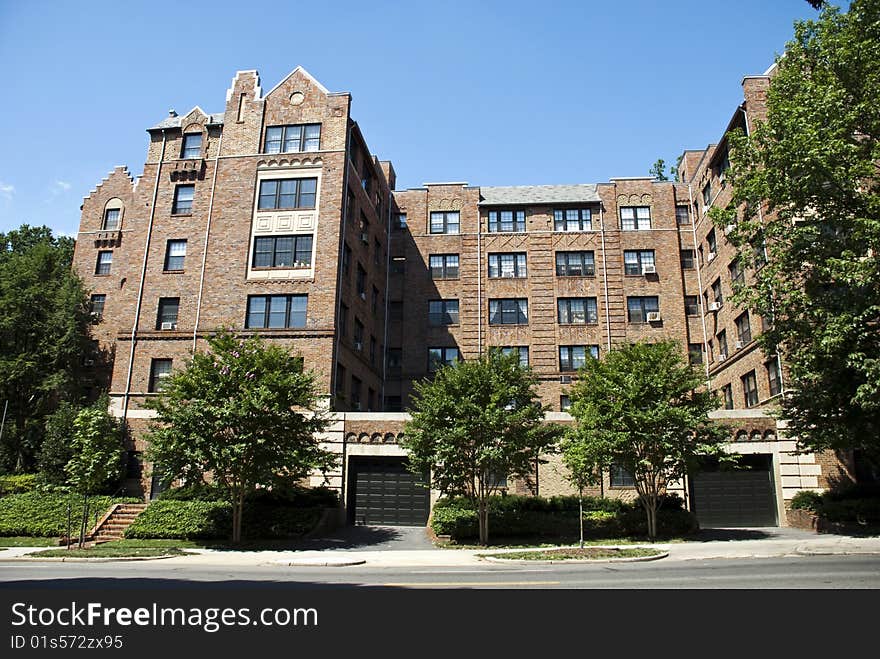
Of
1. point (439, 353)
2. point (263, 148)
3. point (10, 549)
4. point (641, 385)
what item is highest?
point (263, 148)

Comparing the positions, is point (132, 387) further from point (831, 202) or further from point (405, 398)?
point (831, 202)

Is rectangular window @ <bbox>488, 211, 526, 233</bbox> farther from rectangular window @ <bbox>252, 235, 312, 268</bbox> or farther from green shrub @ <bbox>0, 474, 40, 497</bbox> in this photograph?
green shrub @ <bbox>0, 474, 40, 497</bbox>

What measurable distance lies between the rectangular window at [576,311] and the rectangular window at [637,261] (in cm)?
321

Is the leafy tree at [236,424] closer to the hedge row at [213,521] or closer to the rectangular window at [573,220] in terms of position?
the hedge row at [213,521]

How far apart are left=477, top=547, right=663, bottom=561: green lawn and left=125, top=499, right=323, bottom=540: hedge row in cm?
905

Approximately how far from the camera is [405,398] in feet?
129

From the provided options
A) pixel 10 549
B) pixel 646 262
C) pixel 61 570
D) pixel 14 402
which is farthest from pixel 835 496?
pixel 14 402

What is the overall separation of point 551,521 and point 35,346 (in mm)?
31178

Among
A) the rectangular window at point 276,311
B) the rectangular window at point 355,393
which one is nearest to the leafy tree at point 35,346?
the rectangular window at point 276,311

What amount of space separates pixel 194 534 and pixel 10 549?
622 centimetres

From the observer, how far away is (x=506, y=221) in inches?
1677

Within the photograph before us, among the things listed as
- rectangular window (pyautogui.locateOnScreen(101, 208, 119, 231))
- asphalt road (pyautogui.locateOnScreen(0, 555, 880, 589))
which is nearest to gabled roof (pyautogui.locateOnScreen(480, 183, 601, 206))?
rectangular window (pyautogui.locateOnScreen(101, 208, 119, 231))

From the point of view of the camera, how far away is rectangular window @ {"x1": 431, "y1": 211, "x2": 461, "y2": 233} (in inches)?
1689

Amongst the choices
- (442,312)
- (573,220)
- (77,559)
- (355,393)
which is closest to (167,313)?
(355,393)
